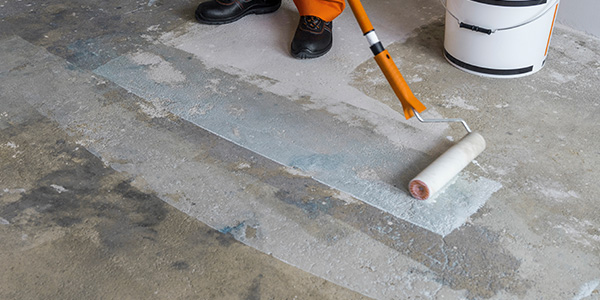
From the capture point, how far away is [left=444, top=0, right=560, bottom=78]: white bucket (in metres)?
2.24

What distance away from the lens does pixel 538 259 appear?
1627 mm

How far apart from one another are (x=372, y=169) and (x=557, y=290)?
69 centimetres

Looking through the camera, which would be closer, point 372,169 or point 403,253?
point 403,253

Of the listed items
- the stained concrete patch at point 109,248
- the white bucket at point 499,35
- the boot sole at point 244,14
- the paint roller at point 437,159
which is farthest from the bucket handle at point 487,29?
the stained concrete patch at point 109,248

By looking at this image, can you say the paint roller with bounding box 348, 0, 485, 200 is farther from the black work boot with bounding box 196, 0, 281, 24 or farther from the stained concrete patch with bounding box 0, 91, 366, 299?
the black work boot with bounding box 196, 0, 281, 24

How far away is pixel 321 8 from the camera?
2742 millimetres

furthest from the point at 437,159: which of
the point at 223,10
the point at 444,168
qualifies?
the point at 223,10

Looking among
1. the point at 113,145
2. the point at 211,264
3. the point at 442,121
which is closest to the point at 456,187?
the point at 442,121

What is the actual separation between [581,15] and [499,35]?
703 millimetres

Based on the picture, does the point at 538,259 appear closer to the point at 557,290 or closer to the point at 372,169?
the point at 557,290

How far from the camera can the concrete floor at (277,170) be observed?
5.24 ft

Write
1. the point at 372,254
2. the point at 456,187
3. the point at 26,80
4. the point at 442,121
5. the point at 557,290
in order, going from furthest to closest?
the point at 26,80, the point at 442,121, the point at 456,187, the point at 372,254, the point at 557,290

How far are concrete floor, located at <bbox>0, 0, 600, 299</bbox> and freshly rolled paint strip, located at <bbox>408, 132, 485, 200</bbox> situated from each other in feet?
0.17

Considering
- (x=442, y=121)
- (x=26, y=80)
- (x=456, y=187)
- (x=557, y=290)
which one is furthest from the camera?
(x=26, y=80)
